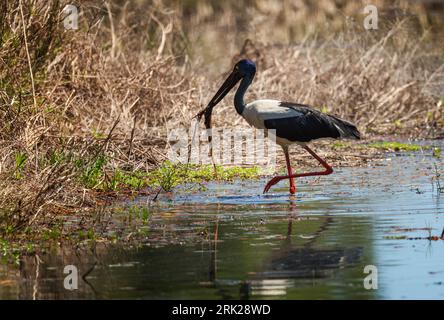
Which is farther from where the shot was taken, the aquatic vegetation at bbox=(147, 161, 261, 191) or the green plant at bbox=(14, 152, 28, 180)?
the aquatic vegetation at bbox=(147, 161, 261, 191)

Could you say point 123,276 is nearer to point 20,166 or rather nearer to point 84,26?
point 20,166

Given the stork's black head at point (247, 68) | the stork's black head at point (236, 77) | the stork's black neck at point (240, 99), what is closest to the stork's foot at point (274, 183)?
the stork's black neck at point (240, 99)

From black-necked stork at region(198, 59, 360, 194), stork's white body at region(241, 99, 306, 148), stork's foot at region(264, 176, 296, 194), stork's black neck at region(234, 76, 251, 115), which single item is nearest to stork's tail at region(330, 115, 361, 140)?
black-necked stork at region(198, 59, 360, 194)

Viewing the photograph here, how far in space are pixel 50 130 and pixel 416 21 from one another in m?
13.2

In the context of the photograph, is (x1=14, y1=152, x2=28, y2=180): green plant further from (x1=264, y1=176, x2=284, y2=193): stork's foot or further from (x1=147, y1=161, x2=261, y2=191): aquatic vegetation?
(x1=264, y1=176, x2=284, y2=193): stork's foot

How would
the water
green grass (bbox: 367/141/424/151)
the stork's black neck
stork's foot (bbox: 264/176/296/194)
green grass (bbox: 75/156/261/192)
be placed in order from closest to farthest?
1. the water
2. green grass (bbox: 75/156/261/192)
3. stork's foot (bbox: 264/176/296/194)
4. the stork's black neck
5. green grass (bbox: 367/141/424/151)

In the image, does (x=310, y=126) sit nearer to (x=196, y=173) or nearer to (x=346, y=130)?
(x=346, y=130)

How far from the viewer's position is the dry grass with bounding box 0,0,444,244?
10.3 meters

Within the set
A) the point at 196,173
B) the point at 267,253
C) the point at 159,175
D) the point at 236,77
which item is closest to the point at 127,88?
the point at 236,77

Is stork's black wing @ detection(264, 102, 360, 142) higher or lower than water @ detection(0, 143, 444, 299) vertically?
higher

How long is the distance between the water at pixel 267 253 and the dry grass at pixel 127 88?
0.93 m

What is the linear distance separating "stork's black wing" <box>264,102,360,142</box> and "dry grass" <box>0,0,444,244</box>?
57.6 inches
